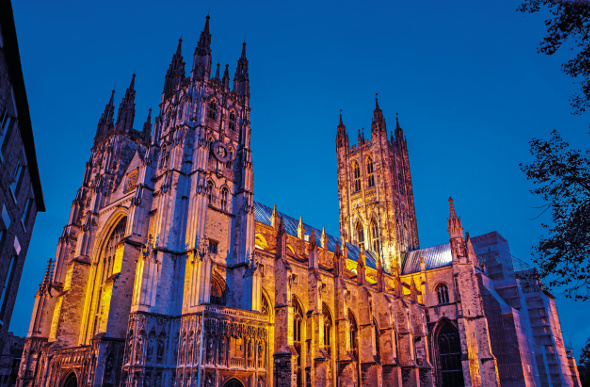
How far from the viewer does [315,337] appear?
1240 inches

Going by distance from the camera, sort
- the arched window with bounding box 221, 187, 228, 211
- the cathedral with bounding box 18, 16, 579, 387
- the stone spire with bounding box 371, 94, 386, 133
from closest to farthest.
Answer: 1. the cathedral with bounding box 18, 16, 579, 387
2. the arched window with bounding box 221, 187, 228, 211
3. the stone spire with bounding box 371, 94, 386, 133

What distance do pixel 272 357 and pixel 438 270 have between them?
29.0 m

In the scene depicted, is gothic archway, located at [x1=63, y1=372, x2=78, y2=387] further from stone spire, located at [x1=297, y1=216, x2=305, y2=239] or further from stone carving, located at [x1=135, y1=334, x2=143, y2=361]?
stone spire, located at [x1=297, y1=216, x2=305, y2=239]

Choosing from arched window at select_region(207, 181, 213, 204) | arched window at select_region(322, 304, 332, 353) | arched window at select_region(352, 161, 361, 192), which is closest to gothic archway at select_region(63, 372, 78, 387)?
arched window at select_region(207, 181, 213, 204)

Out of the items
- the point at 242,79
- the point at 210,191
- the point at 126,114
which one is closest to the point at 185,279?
the point at 210,191

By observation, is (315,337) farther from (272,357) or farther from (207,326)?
(207,326)

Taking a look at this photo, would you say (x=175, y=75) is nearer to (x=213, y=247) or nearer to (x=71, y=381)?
(x=213, y=247)

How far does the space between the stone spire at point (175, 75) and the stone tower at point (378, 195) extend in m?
34.5

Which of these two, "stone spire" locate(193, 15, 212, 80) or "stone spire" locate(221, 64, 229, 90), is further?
"stone spire" locate(221, 64, 229, 90)

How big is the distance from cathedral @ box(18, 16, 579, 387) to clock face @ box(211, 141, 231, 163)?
12cm

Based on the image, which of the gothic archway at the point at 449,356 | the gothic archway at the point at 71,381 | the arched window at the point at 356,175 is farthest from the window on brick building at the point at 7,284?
the arched window at the point at 356,175

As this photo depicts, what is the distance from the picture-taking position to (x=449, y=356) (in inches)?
1759

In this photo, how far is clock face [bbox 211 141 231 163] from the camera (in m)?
31.8

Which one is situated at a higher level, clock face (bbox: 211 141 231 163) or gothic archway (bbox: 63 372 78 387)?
clock face (bbox: 211 141 231 163)
